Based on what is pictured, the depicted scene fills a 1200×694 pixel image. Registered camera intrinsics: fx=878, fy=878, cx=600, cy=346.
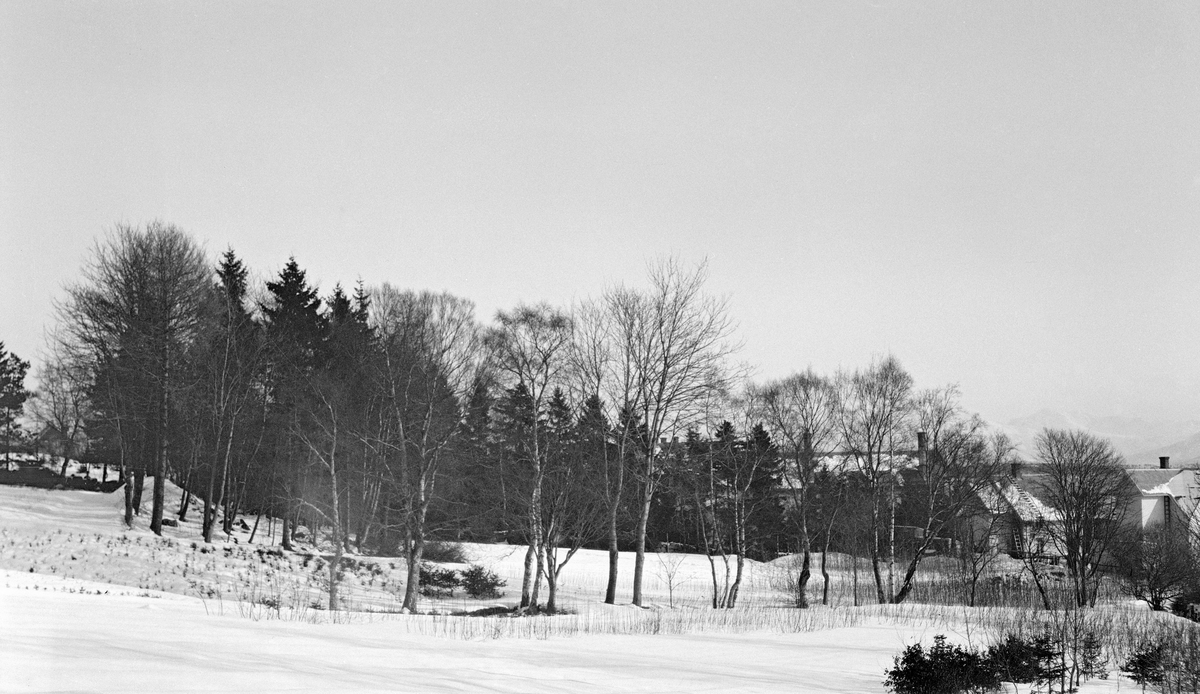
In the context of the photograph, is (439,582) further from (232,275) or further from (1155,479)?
(1155,479)

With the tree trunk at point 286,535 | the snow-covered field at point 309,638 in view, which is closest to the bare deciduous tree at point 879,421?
the snow-covered field at point 309,638

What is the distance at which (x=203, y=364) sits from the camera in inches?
1394

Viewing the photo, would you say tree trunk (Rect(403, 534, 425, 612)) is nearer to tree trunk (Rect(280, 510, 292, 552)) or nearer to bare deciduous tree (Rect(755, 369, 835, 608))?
tree trunk (Rect(280, 510, 292, 552))

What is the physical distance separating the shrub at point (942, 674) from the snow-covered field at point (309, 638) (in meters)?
1.07

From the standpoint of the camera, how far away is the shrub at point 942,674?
11.7m

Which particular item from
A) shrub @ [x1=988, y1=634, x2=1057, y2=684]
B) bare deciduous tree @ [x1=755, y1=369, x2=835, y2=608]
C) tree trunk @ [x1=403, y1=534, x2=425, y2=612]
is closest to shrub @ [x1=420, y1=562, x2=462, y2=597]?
tree trunk @ [x1=403, y1=534, x2=425, y2=612]

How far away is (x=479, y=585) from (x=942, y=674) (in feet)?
83.1

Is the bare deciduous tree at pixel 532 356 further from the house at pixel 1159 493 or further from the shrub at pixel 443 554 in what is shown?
the house at pixel 1159 493

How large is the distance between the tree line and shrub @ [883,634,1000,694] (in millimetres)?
16500

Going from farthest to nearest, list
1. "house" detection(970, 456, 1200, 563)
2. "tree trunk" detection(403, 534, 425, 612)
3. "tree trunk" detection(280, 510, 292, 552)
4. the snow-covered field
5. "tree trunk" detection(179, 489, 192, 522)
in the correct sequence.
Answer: "house" detection(970, 456, 1200, 563) → "tree trunk" detection(179, 489, 192, 522) → "tree trunk" detection(280, 510, 292, 552) → "tree trunk" detection(403, 534, 425, 612) → the snow-covered field

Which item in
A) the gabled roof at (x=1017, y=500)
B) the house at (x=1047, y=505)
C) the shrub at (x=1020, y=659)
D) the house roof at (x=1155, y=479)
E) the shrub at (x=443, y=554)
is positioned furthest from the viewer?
the house roof at (x=1155, y=479)

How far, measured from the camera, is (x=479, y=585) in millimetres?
34750

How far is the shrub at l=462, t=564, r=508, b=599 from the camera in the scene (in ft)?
113

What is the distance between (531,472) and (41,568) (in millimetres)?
14627
